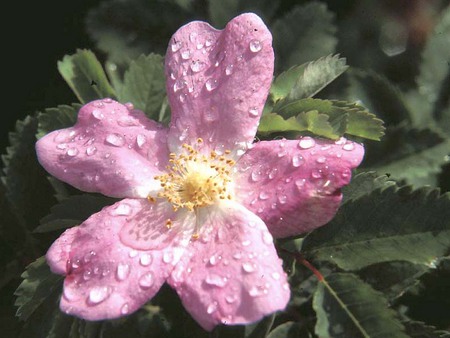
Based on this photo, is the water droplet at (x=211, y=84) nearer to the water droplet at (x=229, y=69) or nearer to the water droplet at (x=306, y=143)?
the water droplet at (x=229, y=69)

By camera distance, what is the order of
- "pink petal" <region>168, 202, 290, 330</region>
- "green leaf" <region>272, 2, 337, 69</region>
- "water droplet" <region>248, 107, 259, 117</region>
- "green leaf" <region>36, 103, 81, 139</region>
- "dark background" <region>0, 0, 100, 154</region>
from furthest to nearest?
"dark background" <region>0, 0, 100, 154</region>, "green leaf" <region>272, 2, 337, 69</region>, "green leaf" <region>36, 103, 81, 139</region>, "water droplet" <region>248, 107, 259, 117</region>, "pink petal" <region>168, 202, 290, 330</region>

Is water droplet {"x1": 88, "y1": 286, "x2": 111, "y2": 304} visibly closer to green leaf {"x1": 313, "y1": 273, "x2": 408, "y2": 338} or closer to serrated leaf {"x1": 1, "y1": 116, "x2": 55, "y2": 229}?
green leaf {"x1": 313, "y1": 273, "x2": 408, "y2": 338}

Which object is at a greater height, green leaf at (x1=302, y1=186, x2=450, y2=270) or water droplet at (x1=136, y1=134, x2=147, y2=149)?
water droplet at (x1=136, y1=134, x2=147, y2=149)

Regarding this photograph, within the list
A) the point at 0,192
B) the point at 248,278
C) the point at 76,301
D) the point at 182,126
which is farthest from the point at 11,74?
the point at 248,278

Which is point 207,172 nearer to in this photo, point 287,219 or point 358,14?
point 287,219

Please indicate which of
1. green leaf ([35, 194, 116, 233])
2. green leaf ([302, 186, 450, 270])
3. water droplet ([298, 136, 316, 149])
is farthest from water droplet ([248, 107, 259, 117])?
green leaf ([35, 194, 116, 233])

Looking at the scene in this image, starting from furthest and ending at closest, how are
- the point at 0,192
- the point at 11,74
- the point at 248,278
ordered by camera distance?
the point at 11,74 < the point at 0,192 < the point at 248,278

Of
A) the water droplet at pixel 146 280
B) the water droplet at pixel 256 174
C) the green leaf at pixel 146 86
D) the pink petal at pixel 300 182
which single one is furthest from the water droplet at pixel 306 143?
the green leaf at pixel 146 86
